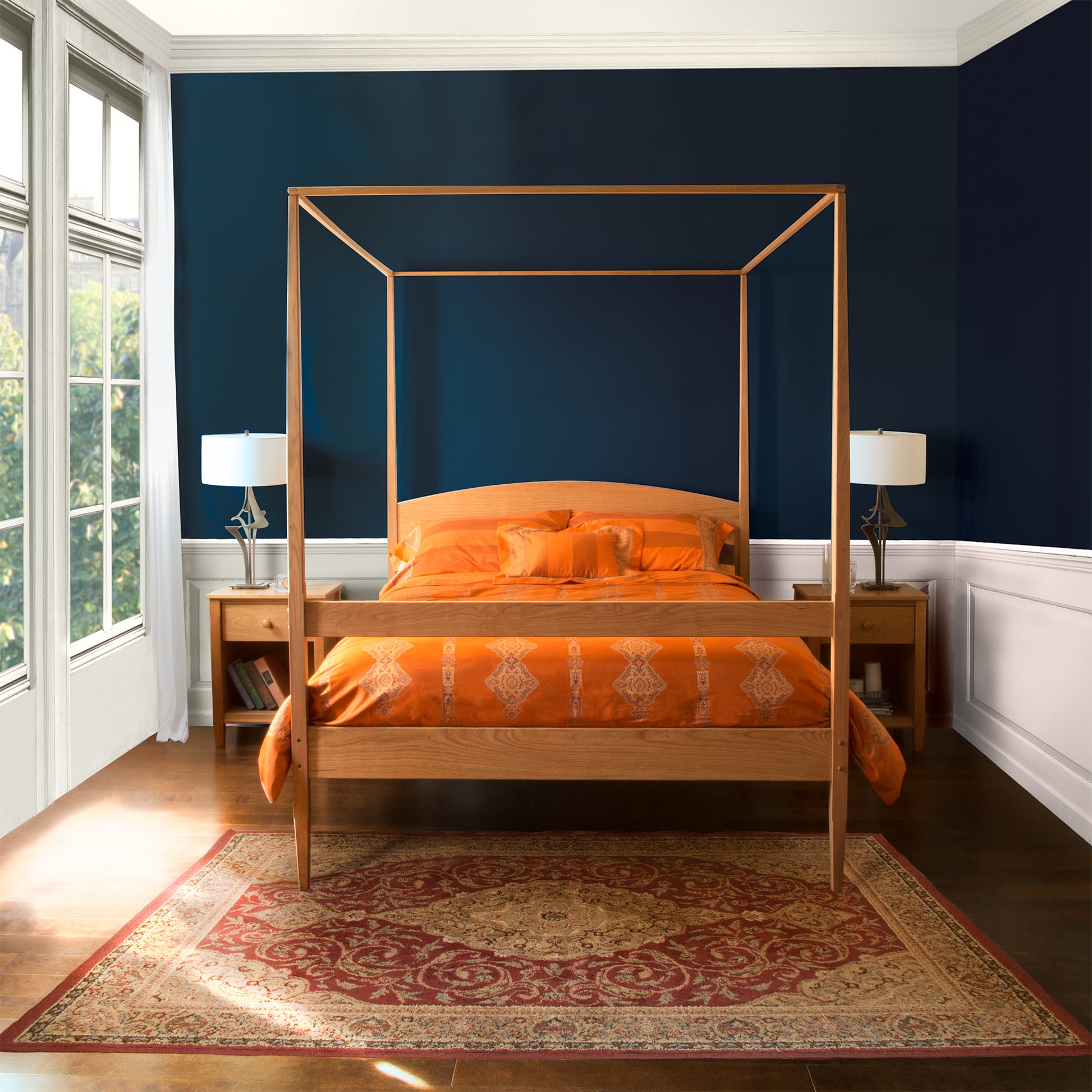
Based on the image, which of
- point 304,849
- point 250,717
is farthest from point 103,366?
point 304,849

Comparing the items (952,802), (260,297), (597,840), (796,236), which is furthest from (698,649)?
(260,297)

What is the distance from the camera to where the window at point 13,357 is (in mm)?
3379

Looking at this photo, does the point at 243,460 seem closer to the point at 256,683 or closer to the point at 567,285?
the point at 256,683

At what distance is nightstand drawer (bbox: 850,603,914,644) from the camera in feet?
13.9

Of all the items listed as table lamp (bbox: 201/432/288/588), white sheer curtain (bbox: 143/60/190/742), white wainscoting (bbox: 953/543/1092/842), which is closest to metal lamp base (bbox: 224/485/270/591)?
table lamp (bbox: 201/432/288/588)

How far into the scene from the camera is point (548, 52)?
452 centimetres

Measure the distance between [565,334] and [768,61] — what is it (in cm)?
150

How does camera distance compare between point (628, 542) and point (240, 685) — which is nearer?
point (628, 542)

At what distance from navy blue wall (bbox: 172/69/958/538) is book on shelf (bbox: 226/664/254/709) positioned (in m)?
0.71

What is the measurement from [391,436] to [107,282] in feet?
4.33

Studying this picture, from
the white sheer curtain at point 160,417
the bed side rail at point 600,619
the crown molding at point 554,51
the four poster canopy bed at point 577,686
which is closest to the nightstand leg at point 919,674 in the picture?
the four poster canopy bed at point 577,686

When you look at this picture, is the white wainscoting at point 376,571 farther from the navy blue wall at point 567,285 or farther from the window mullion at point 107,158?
the window mullion at point 107,158

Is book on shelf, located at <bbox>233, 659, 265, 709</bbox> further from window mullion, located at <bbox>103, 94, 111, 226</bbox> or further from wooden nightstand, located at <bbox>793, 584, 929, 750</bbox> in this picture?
wooden nightstand, located at <bbox>793, 584, 929, 750</bbox>

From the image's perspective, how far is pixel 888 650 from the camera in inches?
181
